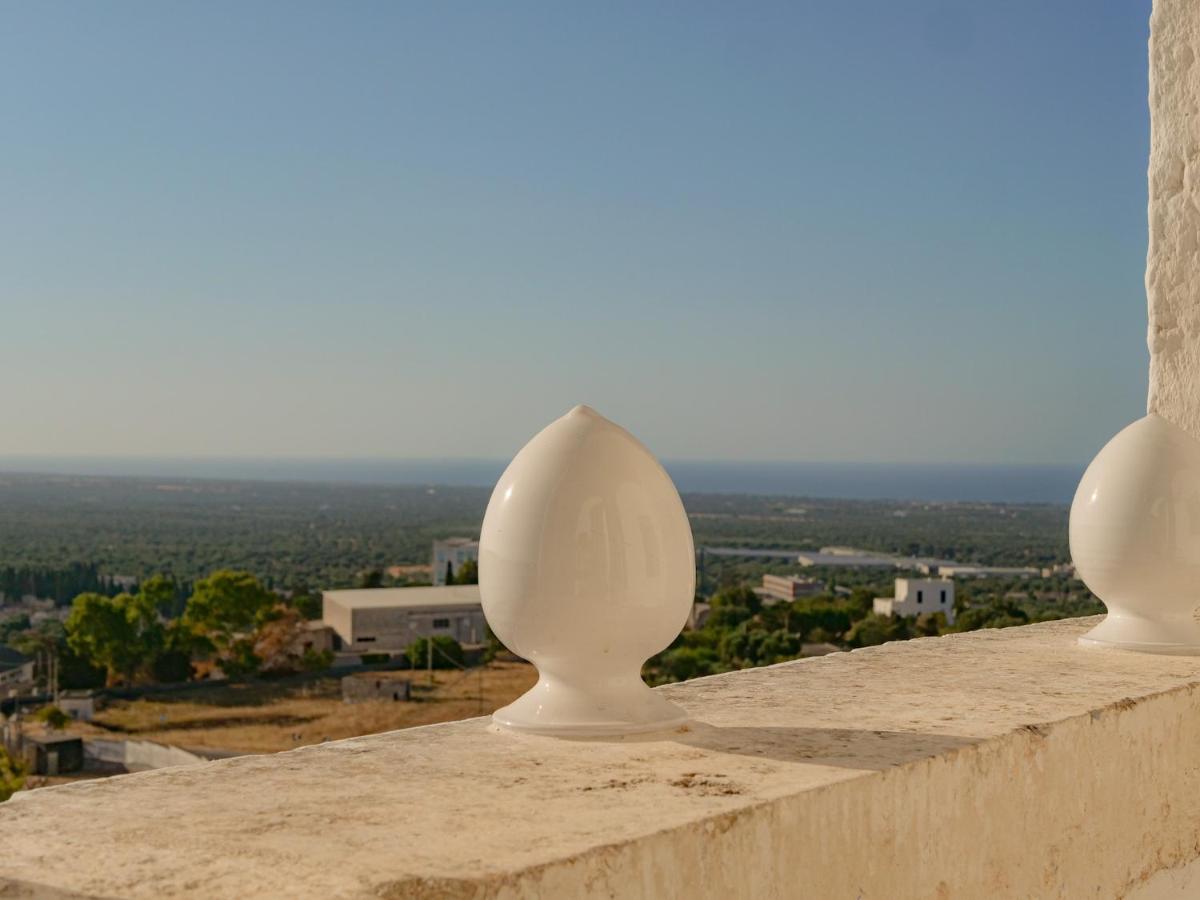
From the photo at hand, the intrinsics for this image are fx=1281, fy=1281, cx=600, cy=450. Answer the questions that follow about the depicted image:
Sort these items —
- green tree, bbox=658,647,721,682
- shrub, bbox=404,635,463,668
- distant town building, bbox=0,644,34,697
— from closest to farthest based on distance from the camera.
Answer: green tree, bbox=658,647,721,682 < distant town building, bbox=0,644,34,697 < shrub, bbox=404,635,463,668

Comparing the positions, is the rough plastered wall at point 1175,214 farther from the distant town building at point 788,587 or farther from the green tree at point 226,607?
the green tree at point 226,607

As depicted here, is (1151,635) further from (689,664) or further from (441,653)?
(441,653)

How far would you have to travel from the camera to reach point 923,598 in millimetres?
31594

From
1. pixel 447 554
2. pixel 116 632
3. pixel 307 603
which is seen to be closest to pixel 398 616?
pixel 447 554

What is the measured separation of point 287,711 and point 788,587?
16.6m

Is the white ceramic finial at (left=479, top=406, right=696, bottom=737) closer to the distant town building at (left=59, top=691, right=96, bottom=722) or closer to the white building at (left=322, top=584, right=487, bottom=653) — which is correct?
the white building at (left=322, top=584, right=487, bottom=653)

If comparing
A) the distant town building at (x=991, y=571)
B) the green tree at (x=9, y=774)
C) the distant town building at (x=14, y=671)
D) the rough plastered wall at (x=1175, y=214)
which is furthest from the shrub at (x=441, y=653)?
the rough plastered wall at (x=1175, y=214)

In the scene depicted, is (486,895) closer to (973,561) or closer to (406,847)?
(406,847)

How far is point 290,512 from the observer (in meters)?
61.6

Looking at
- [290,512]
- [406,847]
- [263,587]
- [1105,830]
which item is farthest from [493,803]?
[290,512]

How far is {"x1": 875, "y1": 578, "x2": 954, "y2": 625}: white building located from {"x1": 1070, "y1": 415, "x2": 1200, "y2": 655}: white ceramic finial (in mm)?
28541

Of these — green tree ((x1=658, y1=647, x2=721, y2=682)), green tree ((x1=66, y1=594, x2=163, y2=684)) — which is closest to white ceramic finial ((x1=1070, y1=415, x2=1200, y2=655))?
green tree ((x1=658, y1=647, x2=721, y2=682))

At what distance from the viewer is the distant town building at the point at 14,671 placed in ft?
136

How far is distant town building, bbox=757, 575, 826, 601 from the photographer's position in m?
37.6
